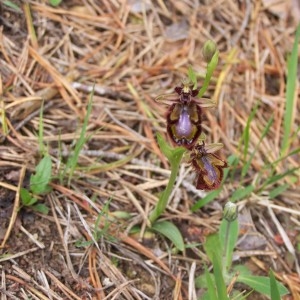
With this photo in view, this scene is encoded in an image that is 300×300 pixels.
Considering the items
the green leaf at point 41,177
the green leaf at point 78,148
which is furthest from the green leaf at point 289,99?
the green leaf at point 41,177

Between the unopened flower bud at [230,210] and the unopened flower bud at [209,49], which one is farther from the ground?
the unopened flower bud at [209,49]

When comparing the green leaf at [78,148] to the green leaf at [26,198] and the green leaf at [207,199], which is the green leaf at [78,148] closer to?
the green leaf at [26,198]

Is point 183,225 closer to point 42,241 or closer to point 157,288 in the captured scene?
point 157,288

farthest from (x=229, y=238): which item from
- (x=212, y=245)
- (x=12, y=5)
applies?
(x=12, y=5)

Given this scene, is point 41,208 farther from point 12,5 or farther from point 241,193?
point 12,5

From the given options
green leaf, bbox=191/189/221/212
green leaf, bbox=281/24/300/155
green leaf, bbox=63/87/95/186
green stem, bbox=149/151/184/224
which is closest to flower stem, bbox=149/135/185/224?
green stem, bbox=149/151/184/224

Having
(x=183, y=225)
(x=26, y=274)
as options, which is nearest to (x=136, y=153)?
(x=183, y=225)
